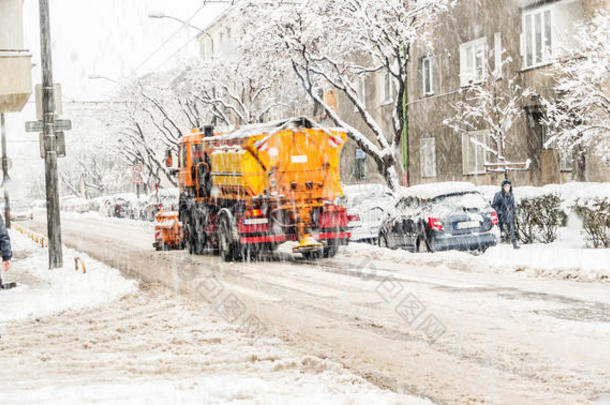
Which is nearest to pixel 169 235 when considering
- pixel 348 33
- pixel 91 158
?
pixel 348 33

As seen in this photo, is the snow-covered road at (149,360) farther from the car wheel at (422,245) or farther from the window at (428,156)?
the window at (428,156)

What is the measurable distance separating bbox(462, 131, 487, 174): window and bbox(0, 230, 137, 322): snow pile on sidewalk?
14.4 metres

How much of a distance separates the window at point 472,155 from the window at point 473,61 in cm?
190

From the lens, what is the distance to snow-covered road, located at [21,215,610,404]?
6.17 metres

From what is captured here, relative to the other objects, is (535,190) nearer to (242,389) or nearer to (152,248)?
(152,248)

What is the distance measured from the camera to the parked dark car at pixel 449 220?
637 inches

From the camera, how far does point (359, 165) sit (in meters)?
37.3

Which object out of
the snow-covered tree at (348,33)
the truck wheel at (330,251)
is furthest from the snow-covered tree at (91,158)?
the truck wheel at (330,251)

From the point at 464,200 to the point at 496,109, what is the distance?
8457 mm

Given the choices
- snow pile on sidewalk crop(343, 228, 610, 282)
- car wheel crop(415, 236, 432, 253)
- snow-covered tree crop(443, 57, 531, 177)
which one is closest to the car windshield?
car wheel crop(415, 236, 432, 253)

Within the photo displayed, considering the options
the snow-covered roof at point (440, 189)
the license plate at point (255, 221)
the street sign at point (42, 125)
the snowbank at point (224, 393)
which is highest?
the street sign at point (42, 125)

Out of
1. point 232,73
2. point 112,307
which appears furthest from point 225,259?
point 232,73

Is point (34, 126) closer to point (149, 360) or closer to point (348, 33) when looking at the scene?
point (149, 360)

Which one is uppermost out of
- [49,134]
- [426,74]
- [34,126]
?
[426,74]
